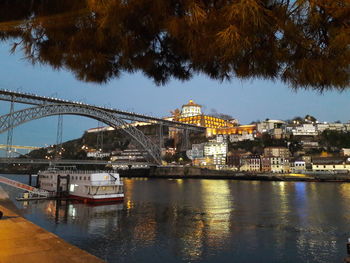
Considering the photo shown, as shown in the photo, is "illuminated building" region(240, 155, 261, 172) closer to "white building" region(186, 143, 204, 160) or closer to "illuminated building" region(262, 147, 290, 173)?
"illuminated building" region(262, 147, 290, 173)

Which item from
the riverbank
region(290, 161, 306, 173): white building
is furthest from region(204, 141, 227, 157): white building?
region(290, 161, 306, 173): white building

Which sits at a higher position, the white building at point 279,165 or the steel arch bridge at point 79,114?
the steel arch bridge at point 79,114

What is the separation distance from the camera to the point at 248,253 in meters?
9.16

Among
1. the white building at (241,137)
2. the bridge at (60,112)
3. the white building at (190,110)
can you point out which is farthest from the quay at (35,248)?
the white building at (190,110)

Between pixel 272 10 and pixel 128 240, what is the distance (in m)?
10.0

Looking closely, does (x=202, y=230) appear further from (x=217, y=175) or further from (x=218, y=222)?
(x=217, y=175)

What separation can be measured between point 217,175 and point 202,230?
4335 centimetres

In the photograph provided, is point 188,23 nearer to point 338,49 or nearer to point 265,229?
point 338,49

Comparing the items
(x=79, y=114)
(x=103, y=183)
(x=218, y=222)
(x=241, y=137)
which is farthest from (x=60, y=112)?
(x=241, y=137)

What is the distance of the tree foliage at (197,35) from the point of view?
62.3 inches

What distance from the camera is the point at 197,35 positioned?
179cm

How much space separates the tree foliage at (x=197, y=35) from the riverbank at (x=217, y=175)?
4689 cm

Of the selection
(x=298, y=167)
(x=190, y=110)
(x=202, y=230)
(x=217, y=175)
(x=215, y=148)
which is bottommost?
(x=202, y=230)

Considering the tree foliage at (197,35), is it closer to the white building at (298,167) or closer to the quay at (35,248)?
the quay at (35,248)
